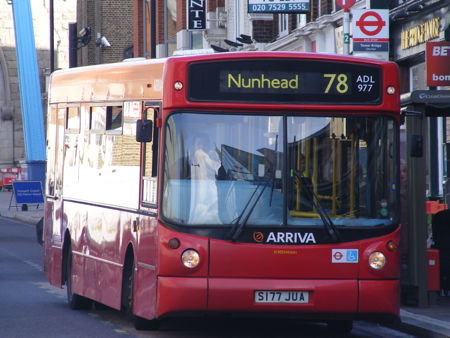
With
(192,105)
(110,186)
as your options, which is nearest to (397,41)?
(110,186)

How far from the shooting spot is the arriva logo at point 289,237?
426 inches

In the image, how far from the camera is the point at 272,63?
11109mm

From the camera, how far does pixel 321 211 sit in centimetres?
1091

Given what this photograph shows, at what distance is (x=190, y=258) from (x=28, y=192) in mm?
36097

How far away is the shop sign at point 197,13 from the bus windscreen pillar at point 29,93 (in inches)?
747

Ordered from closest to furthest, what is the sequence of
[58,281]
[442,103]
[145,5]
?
[442,103]
[58,281]
[145,5]

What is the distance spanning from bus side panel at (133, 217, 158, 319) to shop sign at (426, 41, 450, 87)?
7.24 m

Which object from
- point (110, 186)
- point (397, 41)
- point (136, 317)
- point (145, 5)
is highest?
point (145, 5)

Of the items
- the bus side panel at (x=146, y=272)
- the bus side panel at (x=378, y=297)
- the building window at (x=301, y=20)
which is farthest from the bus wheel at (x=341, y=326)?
the building window at (x=301, y=20)

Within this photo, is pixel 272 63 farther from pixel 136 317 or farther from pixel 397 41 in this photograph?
pixel 397 41

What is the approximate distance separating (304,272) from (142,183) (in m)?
1.77

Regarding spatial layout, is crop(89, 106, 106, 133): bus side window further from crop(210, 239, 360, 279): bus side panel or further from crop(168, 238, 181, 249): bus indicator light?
crop(210, 239, 360, 279): bus side panel

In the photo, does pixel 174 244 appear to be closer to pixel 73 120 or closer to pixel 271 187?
pixel 271 187

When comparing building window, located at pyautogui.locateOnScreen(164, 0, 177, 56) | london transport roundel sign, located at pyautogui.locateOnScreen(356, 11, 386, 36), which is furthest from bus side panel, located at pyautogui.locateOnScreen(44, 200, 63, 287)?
building window, located at pyautogui.locateOnScreen(164, 0, 177, 56)
